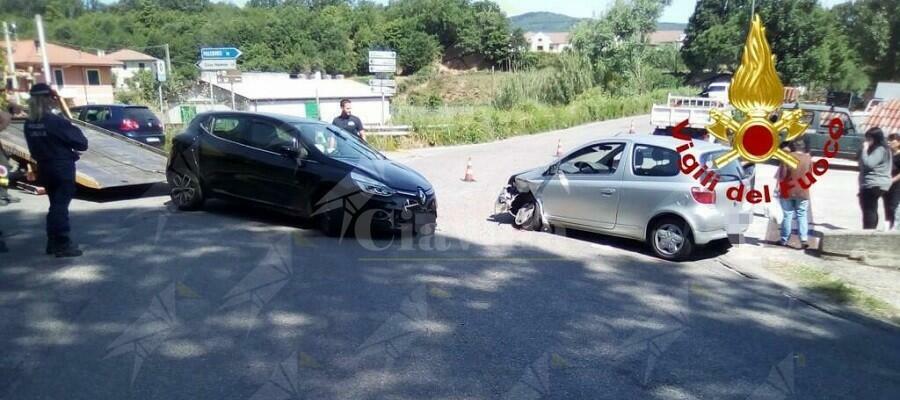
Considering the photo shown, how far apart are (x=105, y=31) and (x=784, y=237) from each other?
46.5 metres

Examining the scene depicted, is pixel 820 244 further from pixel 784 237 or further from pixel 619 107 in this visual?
pixel 619 107

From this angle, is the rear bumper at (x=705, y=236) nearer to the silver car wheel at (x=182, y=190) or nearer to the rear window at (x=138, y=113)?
the silver car wheel at (x=182, y=190)

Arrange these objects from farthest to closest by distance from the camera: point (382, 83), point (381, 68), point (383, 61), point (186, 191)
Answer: point (382, 83)
point (383, 61)
point (381, 68)
point (186, 191)

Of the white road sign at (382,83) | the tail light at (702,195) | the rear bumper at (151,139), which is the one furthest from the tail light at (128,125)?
the tail light at (702,195)

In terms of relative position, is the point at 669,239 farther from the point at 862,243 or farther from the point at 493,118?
the point at 493,118

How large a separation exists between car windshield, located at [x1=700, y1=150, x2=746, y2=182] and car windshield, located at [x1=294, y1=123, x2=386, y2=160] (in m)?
4.69

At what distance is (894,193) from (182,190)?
10.8 m

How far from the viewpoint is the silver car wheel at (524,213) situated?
910cm

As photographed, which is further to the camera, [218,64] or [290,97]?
[290,97]

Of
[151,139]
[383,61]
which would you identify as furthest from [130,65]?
[151,139]

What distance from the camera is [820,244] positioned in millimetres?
8008

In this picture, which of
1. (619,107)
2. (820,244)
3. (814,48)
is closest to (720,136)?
(820,244)

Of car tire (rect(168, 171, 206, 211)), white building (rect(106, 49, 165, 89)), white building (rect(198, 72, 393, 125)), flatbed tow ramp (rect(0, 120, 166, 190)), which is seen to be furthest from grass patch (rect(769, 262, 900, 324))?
white building (rect(106, 49, 165, 89))

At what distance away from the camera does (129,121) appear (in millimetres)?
15812
